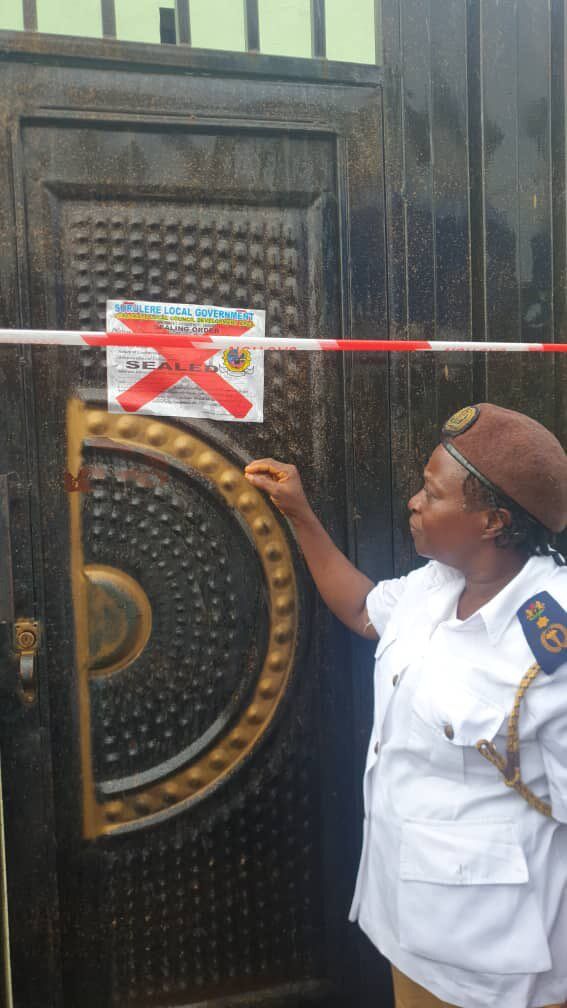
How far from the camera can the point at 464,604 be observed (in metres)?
1.58

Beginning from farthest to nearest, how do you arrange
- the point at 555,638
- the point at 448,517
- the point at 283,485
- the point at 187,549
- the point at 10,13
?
the point at 187,549, the point at 283,485, the point at 10,13, the point at 448,517, the point at 555,638

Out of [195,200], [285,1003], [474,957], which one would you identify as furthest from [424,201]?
[285,1003]

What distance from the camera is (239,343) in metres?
1.74

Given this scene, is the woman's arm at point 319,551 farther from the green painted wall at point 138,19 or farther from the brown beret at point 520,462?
the green painted wall at point 138,19

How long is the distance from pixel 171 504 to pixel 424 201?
3.08 ft

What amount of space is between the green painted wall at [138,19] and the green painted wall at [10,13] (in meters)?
0.20

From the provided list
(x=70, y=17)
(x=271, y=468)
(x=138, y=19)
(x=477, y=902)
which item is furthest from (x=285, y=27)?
(x=477, y=902)

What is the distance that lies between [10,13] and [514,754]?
1.77 m

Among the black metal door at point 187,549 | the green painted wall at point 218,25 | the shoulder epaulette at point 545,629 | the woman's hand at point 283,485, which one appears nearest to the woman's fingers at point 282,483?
the woman's hand at point 283,485

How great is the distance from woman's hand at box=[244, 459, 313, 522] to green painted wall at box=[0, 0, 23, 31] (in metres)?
1.05

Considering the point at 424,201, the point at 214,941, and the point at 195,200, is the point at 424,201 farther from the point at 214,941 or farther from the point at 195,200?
the point at 214,941

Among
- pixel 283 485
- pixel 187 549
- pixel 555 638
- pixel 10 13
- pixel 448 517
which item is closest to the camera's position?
pixel 555 638

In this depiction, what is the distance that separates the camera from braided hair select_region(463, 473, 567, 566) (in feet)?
4.75

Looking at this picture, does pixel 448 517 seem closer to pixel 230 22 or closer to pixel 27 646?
pixel 27 646
